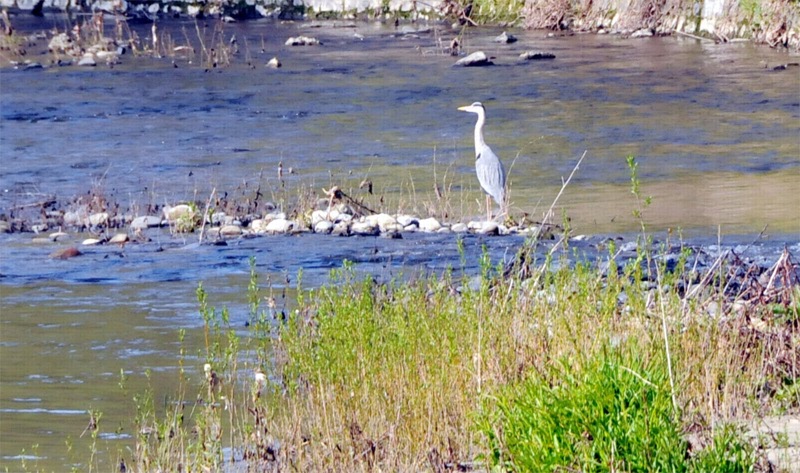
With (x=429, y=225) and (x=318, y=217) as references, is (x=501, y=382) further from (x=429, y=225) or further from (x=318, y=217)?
(x=318, y=217)

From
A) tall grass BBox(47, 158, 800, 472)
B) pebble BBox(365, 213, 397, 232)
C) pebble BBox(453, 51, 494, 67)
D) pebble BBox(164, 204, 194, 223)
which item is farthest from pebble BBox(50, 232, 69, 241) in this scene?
pebble BBox(453, 51, 494, 67)

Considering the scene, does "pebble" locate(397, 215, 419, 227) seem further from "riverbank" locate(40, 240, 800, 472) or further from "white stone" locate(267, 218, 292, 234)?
"riverbank" locate(40, 240, 800, 472)

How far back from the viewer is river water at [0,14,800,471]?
928 centimetres

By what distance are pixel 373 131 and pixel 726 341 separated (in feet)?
48.3

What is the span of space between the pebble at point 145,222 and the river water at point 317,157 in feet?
2.11

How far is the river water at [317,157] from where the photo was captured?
9.28m

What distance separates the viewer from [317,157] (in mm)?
18312

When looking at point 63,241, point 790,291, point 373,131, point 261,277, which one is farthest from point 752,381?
point 373,131

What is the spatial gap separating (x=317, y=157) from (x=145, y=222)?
513cm

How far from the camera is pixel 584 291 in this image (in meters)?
6.35

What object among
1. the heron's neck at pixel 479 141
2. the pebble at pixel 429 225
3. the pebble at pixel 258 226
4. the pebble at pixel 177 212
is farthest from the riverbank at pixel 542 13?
the pebble at pixel 177 212

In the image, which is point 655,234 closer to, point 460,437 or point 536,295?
point 536,295

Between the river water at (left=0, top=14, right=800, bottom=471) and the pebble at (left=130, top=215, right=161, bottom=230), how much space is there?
25.3 inches

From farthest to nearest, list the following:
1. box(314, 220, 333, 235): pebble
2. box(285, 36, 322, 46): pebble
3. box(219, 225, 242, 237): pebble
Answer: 1. box(285, 36, 322, 46): pebble
2. box(219, 225, 242, 237): pebble
3. box(314, 220, 333, 235): pebble
